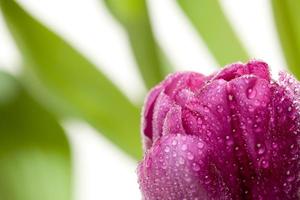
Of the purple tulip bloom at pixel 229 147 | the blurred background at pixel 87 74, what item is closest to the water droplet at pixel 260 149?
the purple tulip bloom at pixel 229 147

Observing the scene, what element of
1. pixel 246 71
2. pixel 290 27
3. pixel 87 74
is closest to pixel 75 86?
pixel 87 74

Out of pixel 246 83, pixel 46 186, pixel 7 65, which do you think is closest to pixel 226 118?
pixel 246 83

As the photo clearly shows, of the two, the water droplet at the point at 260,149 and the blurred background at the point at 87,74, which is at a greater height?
the blurred background at the point at 87,74

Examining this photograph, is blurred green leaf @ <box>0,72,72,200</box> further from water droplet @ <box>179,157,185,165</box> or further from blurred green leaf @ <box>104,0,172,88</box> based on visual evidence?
water droplet @ <box>179,157,185,165</box>

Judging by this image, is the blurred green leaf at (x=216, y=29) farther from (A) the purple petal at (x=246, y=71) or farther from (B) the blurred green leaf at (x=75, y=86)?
(A) the purple petal at (x=246, y=71)

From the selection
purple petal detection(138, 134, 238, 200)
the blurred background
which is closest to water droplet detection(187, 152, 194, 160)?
purple petal detection(138, 134, 238, 200)

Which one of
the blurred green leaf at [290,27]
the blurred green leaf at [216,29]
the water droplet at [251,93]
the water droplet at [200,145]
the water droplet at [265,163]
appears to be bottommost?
the water droplet at [265,163]
